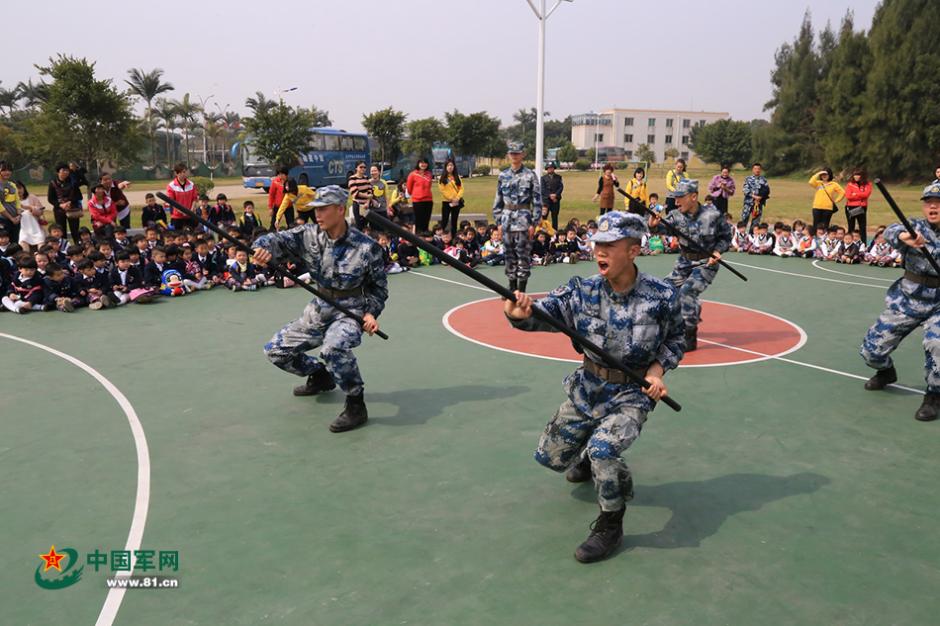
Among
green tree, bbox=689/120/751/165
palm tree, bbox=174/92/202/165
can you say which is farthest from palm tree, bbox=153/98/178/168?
green tree, bbox=689/120/751/165

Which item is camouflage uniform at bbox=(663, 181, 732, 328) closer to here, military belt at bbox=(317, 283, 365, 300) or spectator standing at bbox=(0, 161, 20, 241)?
military belt at bbox=(317, 283, 365, 300)

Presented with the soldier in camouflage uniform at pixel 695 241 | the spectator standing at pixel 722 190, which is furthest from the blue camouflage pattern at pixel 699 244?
the spectator standing at pixel 722 190

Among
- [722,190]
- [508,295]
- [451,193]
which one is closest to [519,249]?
[451,193]

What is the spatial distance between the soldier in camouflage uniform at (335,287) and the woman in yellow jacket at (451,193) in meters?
9.93

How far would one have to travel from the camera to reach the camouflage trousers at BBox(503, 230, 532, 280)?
1275cm

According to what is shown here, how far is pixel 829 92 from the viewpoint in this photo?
190ft

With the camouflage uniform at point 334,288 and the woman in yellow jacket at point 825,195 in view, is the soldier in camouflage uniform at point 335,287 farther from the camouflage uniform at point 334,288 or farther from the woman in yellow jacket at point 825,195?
the woman in yellow jacket at point 825,195

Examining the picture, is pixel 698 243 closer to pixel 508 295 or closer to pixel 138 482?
pixel 508 295

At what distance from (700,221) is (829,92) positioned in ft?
189

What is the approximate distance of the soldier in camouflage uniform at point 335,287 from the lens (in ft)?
21.8

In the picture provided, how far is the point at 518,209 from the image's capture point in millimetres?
12750

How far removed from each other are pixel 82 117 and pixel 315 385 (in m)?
28.2

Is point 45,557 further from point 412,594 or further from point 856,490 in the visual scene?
point 856,490

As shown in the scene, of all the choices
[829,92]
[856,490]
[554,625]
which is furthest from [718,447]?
[829,92]
